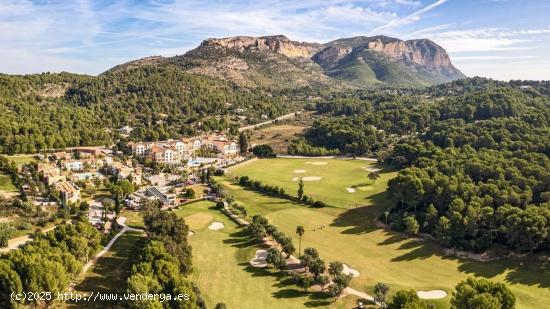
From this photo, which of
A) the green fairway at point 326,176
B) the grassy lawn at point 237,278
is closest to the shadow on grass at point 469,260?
the green fairway at point 326,176

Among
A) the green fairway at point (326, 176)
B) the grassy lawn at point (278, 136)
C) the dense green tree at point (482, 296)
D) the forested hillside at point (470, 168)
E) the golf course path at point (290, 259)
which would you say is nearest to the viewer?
the dense green tree at point (482, 296)

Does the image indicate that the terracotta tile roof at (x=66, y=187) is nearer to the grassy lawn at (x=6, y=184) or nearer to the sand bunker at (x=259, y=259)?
the grassy lawn at (x=6, y=184)

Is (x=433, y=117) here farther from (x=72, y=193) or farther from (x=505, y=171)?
(x=72, y=193)

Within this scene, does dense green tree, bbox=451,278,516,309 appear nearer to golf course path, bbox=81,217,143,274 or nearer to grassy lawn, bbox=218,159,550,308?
grassy lawn, bbox=218,159,550,308

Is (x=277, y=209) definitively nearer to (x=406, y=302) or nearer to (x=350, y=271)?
(x=350, y=271)

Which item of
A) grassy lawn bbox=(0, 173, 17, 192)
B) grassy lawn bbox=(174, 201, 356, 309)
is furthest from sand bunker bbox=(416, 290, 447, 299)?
grassy lawn bbox=(0, 173, 17, 192)

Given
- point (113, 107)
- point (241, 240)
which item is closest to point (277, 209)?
point (241, 240)
